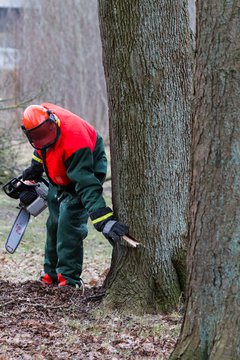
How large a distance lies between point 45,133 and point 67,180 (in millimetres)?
507

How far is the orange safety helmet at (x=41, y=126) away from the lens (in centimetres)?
552

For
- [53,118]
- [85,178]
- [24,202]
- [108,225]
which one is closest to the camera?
[108,225]

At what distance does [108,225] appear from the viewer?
514 centimetres

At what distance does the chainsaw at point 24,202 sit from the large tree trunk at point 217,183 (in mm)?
3011

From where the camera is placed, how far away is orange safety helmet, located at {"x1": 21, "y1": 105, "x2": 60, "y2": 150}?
552 centimetres

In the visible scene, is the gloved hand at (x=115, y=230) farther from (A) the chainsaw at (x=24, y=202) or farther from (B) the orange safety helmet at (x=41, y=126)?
(A) the chainsaw at (x=24, y=202)

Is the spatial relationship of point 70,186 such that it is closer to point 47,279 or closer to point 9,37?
point 47,279

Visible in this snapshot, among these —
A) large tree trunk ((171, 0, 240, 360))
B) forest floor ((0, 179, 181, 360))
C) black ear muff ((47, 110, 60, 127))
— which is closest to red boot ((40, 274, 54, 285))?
forest floor ((0, 179, 181, 360))

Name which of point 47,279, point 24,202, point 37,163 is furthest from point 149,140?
point 47,279

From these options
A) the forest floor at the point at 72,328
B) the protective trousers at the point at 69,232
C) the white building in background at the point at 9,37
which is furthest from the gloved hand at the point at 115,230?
the white building in background at the point at 9,37

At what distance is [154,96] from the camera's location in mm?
4973

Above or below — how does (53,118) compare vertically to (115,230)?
above

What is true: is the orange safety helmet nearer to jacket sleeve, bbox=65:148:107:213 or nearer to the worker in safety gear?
the worker in safety gear

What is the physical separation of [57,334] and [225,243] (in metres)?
1.80
